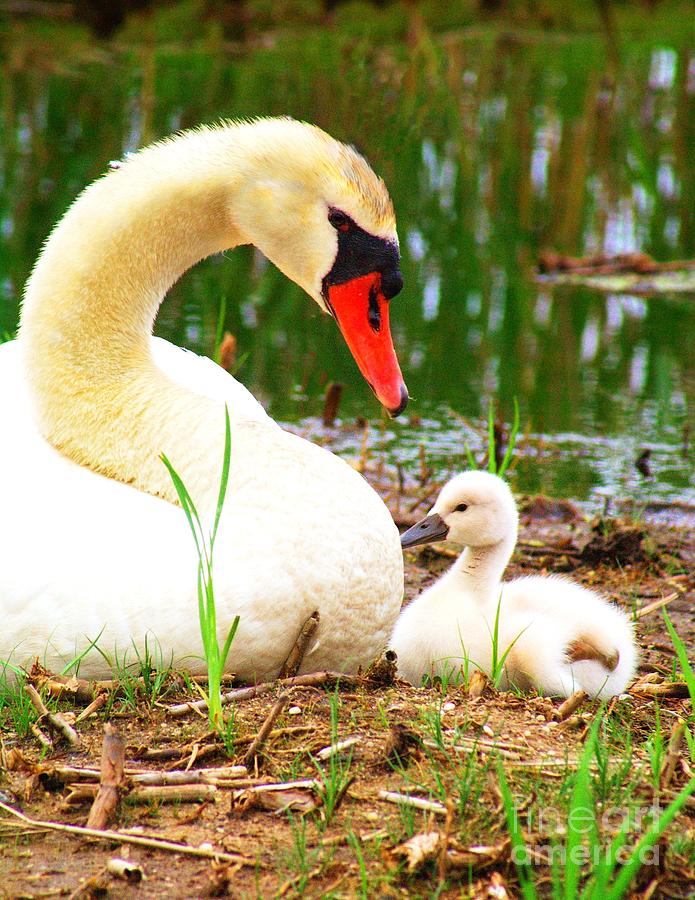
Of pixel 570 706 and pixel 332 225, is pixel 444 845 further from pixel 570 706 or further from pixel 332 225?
pixel 332 225

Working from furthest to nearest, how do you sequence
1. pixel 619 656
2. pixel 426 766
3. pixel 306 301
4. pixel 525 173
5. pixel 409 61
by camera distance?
pixel 409 61
pixel 525 173
pixel 306 301
pixel 619 656
pixel 426 766

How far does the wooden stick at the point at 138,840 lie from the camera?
9.19 ft

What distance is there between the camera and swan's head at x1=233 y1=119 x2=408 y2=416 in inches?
159

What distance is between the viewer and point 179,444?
4.03 m

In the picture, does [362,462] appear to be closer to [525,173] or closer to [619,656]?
[619,656]

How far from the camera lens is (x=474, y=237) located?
11.5 meters

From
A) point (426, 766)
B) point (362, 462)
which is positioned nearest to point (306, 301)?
point (362, 462)

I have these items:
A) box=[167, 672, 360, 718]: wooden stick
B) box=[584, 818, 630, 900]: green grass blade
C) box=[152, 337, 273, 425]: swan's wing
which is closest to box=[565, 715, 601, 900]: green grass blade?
box=[584, 818, 630, 900]: green grass blade

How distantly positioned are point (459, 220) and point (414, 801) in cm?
958

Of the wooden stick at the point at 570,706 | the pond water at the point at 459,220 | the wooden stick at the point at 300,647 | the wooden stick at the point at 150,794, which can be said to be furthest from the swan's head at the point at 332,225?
the pond water at the point at 459,220

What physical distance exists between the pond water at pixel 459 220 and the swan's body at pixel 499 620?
6.29 feet

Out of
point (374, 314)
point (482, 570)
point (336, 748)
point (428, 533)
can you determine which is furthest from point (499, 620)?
point (336, 748)

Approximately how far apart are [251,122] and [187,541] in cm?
150

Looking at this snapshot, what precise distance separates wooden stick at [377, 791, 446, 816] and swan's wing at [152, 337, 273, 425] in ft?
5.76
